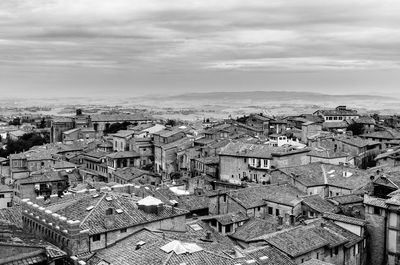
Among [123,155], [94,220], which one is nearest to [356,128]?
[123,155]

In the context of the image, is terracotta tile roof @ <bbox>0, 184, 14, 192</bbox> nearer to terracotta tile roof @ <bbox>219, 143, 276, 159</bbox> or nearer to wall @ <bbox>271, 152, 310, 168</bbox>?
terracotta tile roof @ <bbox>219, 143, 276, 159</bbox>

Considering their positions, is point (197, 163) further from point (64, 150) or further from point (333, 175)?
point (64, 150)

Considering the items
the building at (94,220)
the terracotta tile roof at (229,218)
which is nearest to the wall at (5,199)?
the terracotta tile roof at (229,218)

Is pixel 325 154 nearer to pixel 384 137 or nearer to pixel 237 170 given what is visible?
pixel 237 170

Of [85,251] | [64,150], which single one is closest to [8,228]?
[85,251]

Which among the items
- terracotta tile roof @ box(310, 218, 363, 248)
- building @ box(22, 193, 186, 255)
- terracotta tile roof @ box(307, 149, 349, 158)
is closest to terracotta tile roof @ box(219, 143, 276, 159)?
terracotta tile roof @ box(307, 149, 349, 158)

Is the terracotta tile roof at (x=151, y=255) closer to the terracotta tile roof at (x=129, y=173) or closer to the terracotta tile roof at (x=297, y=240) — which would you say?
the terracotta tile roof at (x=297, y=240)
